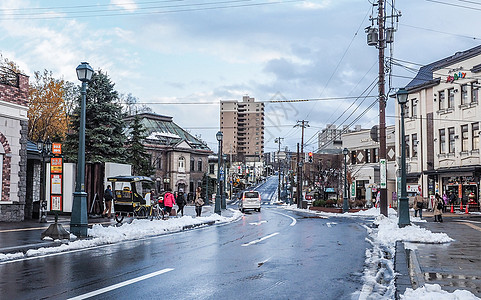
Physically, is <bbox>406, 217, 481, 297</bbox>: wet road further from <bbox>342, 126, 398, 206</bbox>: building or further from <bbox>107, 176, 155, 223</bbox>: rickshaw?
<bbox>342, 126, 398, 206</bbox>: building

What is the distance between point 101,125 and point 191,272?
29485 mm

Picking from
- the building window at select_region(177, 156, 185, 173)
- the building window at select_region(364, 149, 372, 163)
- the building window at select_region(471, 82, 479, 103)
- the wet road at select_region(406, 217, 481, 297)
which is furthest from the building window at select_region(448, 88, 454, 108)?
the building window at select_region(177, 156, 185, 173)

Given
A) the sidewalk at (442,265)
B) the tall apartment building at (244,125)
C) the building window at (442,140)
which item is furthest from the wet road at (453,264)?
the tall apartment building at (244,125)

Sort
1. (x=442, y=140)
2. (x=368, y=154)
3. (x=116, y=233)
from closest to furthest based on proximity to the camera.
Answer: (x=116, y=233), (x=442, y=140), (x=368, y=154)

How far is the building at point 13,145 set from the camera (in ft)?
71.2

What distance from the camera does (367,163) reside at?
62.0 m

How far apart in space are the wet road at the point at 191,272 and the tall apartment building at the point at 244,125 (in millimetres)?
143544

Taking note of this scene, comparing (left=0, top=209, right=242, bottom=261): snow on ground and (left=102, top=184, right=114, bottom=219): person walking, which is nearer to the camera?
(left=0, top=209, right=242, bottom=261): snow on ground

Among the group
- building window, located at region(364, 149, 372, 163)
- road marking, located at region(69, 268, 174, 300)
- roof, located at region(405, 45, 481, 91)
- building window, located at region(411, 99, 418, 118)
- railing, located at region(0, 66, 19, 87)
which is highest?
roof, located at region(405, 45, 481, 91)

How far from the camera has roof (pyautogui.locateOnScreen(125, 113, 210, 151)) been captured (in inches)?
2950

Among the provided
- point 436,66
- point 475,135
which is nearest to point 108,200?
point 475,135

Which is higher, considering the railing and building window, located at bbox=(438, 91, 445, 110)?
building window, located at bbox=(438, 91, 445, 110)

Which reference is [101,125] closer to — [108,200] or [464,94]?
[108,200]

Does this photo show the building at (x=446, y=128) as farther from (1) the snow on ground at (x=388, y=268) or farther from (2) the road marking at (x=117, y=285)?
(2) the road marking at (x=117, y=285)
